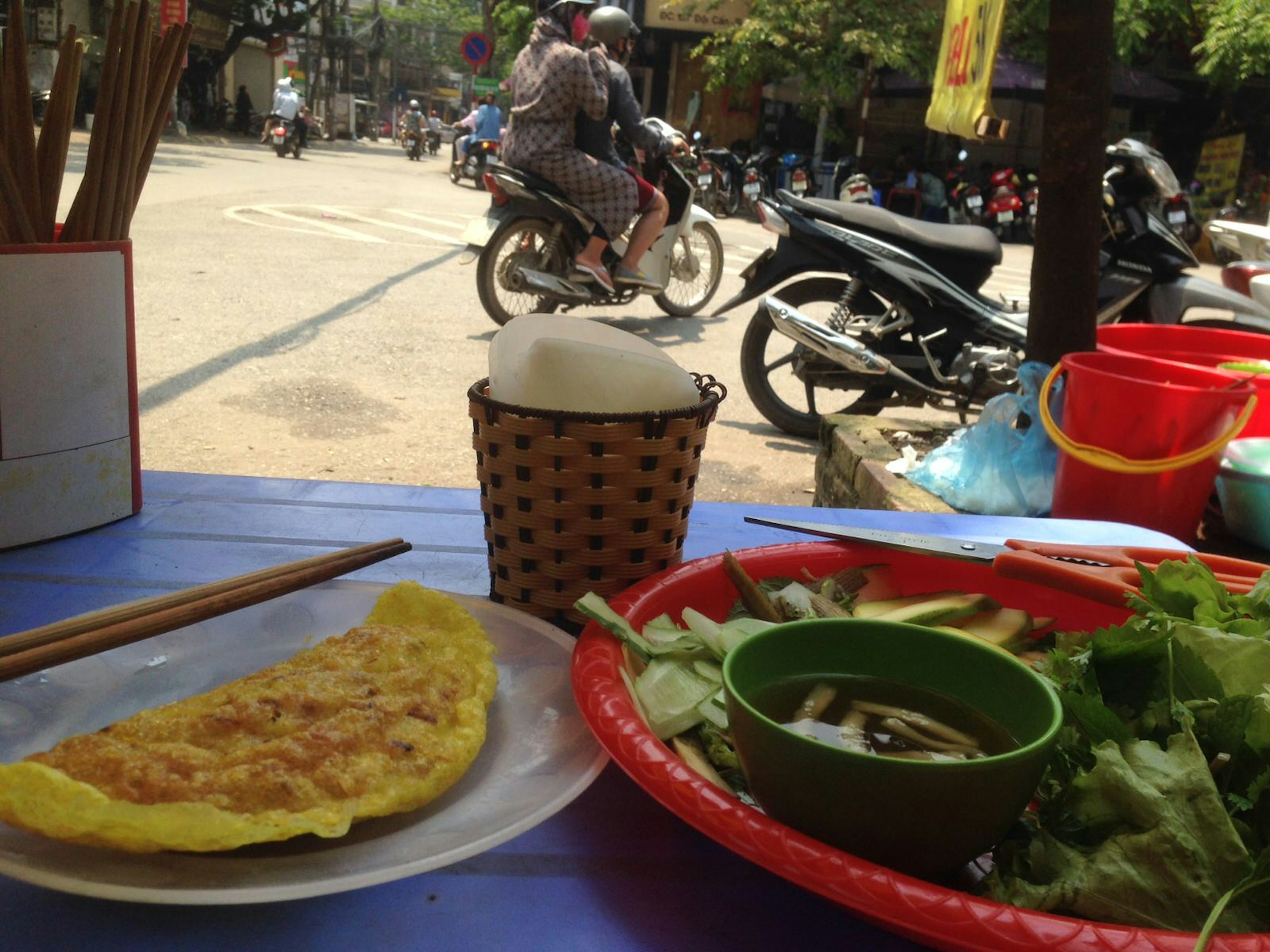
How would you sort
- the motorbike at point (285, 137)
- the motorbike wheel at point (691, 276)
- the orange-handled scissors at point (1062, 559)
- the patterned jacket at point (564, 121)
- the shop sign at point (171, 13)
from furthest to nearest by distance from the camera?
the motorbike at point (285, 137) < the motorbike wheel at point (691, 276) < the patterned jacket at point (564, 121) < the shop sign at point (171, 13) < the orange-handled scissors at point (1062, 559)

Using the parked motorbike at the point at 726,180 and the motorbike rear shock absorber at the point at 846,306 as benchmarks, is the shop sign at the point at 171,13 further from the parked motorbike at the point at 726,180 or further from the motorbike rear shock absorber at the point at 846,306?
the parked motorbike at the point at 726,180

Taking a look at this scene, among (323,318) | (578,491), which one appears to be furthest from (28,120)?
(323,318)

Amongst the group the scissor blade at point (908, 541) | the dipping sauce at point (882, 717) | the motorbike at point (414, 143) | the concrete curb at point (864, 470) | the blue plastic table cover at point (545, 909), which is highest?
the motorbike at point (414, 143)

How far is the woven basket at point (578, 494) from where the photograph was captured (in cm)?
98

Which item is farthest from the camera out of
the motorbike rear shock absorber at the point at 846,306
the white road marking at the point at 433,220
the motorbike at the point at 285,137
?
the motorbike at the point at 285,137

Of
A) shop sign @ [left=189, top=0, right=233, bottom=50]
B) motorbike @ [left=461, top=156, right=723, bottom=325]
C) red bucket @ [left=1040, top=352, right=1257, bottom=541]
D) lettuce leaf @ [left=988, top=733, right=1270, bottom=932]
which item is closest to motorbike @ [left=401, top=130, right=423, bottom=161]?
shop sign @ [left=189, top=0, right=233, bottom=50]

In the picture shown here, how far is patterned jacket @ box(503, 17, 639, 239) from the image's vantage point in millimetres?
5633

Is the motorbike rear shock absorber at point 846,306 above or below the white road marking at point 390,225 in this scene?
above

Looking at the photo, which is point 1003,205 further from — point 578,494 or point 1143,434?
point 578,494

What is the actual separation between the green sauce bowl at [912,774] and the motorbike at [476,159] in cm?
1679

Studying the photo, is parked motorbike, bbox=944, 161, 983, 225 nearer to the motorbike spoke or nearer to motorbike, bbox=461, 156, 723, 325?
motorbike, bbox=461, 156, 723, 325

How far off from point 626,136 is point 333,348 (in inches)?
87.2

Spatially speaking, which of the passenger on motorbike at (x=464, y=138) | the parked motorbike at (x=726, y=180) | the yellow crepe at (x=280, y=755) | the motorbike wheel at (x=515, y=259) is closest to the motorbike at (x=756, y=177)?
the parked motorbike at (x=726, y=180)

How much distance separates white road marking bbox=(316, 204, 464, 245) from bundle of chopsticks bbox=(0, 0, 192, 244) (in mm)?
9621
